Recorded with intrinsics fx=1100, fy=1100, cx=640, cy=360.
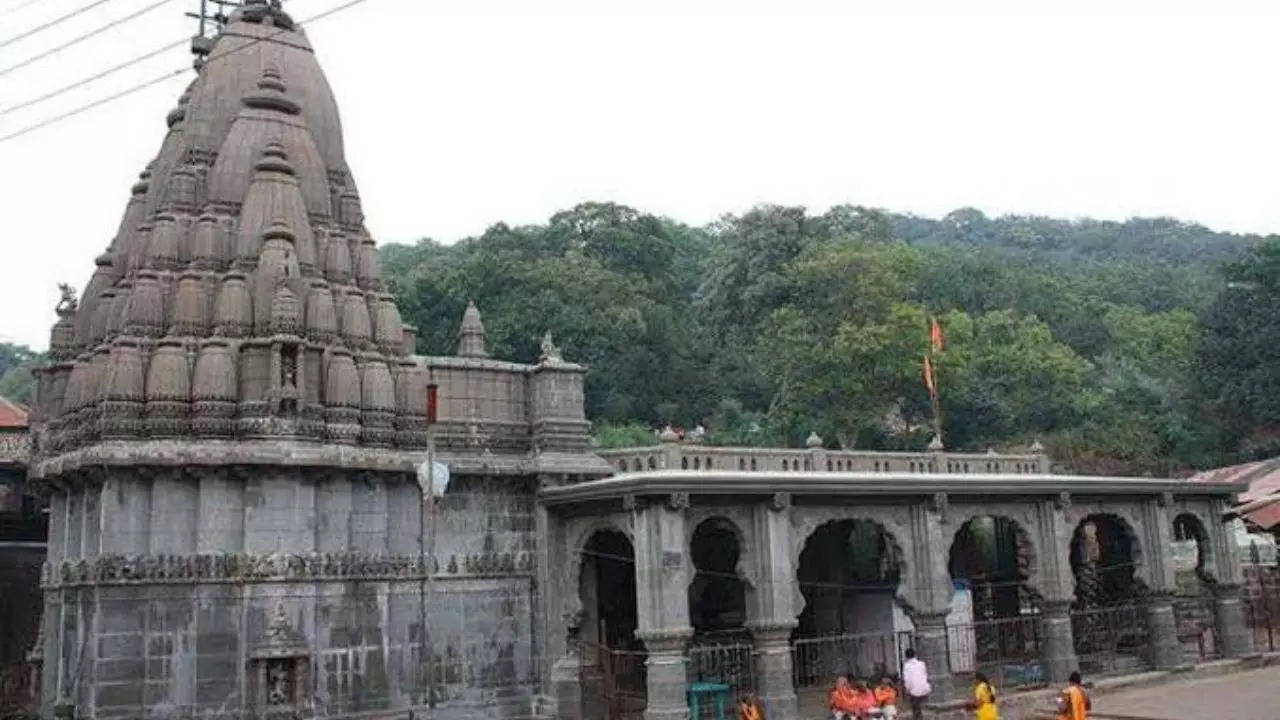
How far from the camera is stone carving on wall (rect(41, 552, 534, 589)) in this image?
17.9 m

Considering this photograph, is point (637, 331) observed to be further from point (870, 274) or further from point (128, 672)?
point (128, 672)

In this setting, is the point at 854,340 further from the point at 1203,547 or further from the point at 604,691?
the point at 604,691

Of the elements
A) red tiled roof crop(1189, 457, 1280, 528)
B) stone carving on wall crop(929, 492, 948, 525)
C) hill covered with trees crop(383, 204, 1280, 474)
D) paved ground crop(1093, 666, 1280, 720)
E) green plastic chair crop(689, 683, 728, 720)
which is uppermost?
hill covered with trees crop(383, 204, 1280, 474)

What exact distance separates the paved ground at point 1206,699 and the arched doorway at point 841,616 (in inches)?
179

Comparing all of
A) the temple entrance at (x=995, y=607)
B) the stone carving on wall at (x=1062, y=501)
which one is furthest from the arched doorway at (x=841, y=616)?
the stone carving on wall at (x=1062, y=501)

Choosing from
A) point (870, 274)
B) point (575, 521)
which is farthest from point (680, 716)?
point (870, 274)

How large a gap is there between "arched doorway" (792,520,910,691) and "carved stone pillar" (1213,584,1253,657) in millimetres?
7621

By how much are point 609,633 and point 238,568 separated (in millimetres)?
8604

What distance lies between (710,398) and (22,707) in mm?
35312

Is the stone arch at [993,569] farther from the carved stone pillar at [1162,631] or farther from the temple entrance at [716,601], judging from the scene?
the temple entrance at [716,601]

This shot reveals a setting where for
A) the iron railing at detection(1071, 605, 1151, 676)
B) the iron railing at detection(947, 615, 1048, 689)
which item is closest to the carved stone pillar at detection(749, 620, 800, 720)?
the iron railing at detection(947, 615, 1048, 689)

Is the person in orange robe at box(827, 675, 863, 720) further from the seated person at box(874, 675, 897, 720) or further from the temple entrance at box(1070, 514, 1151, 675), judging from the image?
the temple entrance at box(1070, 514, 1151, 675)

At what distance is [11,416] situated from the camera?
35938 millimetres

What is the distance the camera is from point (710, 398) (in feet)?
182
